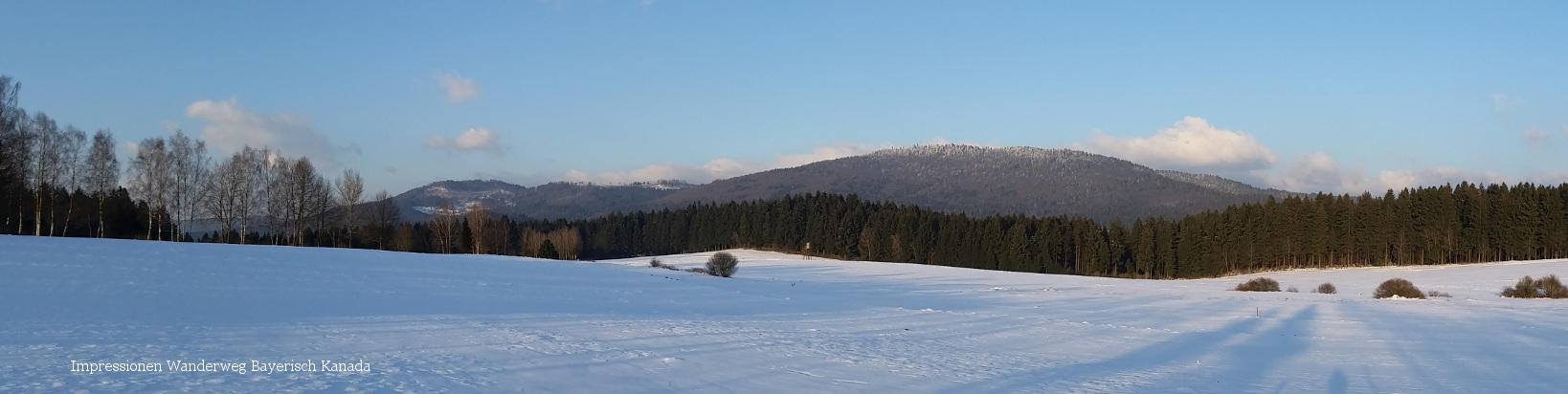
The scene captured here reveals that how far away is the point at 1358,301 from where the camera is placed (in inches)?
1118

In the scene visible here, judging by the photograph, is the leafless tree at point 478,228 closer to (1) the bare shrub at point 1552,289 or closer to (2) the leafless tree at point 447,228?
(2) the leafless tree at point 447,228

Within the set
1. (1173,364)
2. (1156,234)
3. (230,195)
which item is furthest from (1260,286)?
(230,195)

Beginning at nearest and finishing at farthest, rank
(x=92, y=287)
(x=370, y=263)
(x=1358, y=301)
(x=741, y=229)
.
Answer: (x=92, y=287) → (x=1358, y=301) → (x=370, y=263) → (x=741, y=229)

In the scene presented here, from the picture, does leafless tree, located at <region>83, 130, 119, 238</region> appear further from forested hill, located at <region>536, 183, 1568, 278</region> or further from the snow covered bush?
the snow covered bush

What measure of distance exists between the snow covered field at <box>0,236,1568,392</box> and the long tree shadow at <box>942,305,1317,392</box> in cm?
6

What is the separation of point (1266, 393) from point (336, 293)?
63.3ft

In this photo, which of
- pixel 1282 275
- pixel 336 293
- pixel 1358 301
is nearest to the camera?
pixel 336 293

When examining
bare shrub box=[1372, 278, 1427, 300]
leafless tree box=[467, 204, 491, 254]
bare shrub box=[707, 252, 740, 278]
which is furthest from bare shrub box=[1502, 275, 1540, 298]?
leafless tree box=[467, 204, 491, 254]

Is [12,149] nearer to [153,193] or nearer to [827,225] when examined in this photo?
[153,193]

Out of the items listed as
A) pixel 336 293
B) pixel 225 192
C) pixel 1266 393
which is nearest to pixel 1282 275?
pixel 1266 393

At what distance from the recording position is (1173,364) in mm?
12844

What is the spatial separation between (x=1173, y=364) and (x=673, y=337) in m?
7.99

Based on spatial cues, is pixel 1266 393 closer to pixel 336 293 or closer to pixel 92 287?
pixel 336 293

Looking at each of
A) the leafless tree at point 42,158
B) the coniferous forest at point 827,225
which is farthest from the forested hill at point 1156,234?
the leafless tree at point 42,158
